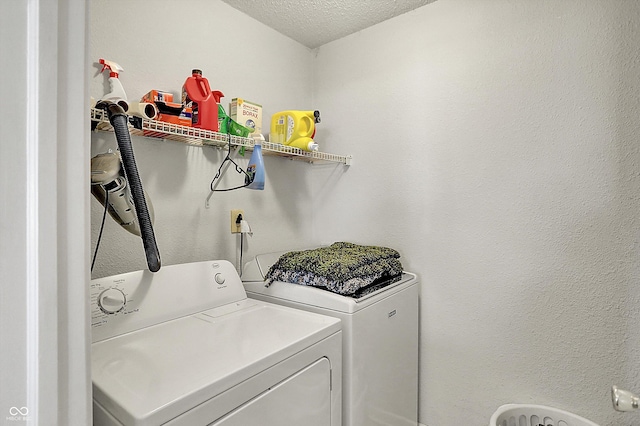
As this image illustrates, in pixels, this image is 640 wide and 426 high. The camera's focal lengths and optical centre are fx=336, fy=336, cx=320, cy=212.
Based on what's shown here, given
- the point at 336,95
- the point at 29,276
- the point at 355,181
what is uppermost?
the point at 336,95

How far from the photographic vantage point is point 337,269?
1408 millimetres

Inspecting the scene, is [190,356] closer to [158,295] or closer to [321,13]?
[158,295]

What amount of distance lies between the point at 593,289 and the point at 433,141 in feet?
3.21

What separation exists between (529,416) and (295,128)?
177cm

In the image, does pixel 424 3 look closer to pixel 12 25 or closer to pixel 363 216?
pixel 363 216

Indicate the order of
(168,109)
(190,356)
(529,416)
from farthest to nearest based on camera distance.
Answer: (529,416) < (168,109) < (190,356)

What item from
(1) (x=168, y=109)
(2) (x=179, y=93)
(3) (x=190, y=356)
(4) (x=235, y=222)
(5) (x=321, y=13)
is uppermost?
(5) (x=321, y=13)

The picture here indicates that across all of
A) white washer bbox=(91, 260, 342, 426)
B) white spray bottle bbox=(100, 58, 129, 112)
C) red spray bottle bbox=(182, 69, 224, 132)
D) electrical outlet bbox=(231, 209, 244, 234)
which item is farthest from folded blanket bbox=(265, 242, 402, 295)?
white spray bottle bbox=(100, 58, 129, 112)

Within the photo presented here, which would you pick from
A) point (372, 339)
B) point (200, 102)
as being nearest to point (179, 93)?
point (200, 102)

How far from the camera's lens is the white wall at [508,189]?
1366 mm

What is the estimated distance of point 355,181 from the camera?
2141mm

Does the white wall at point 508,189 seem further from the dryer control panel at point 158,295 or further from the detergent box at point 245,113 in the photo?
the dryer control panel at point 158,295

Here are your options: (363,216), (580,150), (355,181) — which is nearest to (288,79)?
(355,181)

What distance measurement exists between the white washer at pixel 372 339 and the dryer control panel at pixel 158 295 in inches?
8.4
